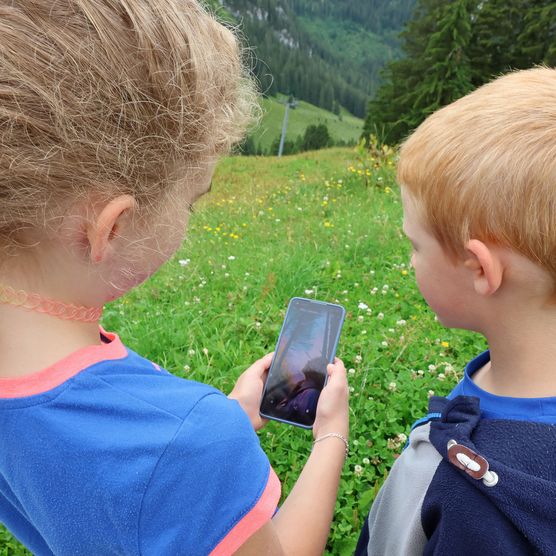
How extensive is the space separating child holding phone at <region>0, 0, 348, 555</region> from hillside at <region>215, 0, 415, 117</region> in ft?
310

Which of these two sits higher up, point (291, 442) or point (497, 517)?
point (497, 517)

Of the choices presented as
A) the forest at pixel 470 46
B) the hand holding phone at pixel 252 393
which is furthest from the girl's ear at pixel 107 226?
the forest at pixel 470 46

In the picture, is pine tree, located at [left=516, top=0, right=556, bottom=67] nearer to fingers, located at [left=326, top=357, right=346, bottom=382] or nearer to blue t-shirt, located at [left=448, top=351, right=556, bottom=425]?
fingers, located at [left=326, top=357, right=346, bottom=382]

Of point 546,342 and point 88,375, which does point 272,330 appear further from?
point 88,375

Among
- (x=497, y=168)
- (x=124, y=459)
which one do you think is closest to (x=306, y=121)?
(x=497, y=168)

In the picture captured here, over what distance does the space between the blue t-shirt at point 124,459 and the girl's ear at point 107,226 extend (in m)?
0.18

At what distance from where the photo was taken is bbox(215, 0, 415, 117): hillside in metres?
108

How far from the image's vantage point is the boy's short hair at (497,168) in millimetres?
1070

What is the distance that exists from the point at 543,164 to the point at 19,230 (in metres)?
1.04

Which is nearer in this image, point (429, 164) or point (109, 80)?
point (109, 80)

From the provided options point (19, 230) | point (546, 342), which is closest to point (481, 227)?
point (546, 342)

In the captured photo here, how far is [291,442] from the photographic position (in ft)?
7.92

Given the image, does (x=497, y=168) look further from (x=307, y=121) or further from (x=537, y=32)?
(x=307, y=121)

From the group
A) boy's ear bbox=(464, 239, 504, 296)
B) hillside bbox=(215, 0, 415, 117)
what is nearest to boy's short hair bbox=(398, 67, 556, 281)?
boy's ear bbox=(464, 239, 504, 296)
